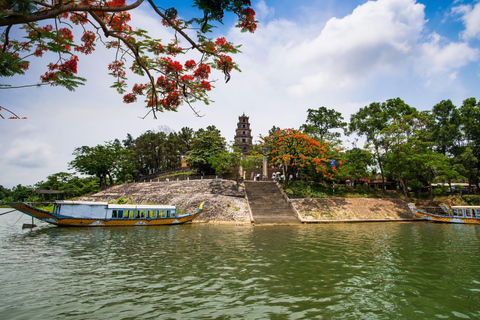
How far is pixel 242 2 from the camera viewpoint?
191 inches

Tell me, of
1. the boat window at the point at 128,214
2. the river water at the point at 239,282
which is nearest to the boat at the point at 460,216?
the river water at the point at 239,282

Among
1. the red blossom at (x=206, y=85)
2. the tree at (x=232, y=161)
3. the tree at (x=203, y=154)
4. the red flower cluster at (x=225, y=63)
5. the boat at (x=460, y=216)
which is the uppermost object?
the tree at (x=203, y=154)

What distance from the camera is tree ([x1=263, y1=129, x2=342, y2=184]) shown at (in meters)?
32.6

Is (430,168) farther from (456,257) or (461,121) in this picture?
(456,257)

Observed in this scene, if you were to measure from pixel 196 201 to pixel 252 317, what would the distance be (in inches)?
938

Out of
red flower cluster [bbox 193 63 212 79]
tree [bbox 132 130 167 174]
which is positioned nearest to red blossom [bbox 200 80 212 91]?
red flower cluster [bbox 193 63 212 79]

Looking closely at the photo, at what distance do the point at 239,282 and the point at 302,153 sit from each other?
27.1 m

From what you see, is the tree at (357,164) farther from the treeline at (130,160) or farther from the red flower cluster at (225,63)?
the red flower cluster at (225,63)

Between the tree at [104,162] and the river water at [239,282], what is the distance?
33680 mm

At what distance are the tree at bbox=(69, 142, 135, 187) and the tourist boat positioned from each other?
76.7 ft

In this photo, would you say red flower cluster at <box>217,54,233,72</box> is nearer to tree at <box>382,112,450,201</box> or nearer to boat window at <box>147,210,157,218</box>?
boat window at <box>147,210,157,218</box>

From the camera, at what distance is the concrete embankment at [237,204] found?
26312 mm

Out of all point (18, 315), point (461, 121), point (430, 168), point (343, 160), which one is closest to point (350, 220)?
point (343, 160)

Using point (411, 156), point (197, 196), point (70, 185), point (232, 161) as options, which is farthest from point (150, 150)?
point (411, 156)
